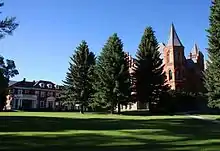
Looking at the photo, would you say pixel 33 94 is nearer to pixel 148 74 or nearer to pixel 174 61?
pixel 174 61

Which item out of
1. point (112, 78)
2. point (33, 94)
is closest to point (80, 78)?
point (112, 78)

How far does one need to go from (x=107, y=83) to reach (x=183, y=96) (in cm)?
1797

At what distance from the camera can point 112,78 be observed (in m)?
51.7

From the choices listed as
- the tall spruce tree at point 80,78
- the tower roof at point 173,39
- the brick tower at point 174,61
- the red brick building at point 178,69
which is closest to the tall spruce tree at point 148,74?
the tall spruce tree at point 80,78

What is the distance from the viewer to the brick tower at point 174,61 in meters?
73.0

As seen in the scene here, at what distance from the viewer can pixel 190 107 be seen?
62688 mm

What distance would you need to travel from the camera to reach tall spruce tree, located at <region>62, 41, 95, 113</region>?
194 ft

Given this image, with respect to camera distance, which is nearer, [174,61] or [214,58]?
[214,58]

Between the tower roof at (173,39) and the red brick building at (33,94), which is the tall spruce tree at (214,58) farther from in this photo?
the red brick building at (33,94)

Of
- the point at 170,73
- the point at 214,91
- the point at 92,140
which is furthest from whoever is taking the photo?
the point at 170,73

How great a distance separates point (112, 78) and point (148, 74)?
6569 mm

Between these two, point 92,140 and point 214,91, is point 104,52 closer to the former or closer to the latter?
point 214,91

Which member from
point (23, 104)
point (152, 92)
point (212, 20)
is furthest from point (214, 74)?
point (23, 104)

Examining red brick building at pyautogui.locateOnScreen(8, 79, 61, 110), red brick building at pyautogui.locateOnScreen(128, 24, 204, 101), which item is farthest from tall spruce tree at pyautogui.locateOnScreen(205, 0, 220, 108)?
red brick building at pyautogui.locateOnScreen(8, 79, 61, 110)
